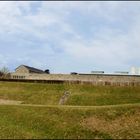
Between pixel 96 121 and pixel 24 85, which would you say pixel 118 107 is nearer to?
pixel 96 121

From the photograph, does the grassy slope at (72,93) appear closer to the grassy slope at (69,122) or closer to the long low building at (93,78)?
the long low building at (93,78)

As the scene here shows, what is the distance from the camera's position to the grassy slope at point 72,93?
179ft

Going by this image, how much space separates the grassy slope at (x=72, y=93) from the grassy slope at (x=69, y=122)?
17.6m

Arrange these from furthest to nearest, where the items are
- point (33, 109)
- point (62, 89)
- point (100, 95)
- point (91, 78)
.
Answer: point (91, 78)
point (62, 89)
point (100, 95)
point (33, 109)

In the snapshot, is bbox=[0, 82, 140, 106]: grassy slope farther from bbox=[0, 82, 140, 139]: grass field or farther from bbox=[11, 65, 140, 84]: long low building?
bbox=[0, 82, 140, 139]: grass field

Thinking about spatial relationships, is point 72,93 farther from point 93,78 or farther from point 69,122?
point 69,122

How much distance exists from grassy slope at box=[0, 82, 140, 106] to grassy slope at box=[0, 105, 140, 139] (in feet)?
57.7

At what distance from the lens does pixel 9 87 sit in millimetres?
65375

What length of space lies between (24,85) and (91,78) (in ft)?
55.9

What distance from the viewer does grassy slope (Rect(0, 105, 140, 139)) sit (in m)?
27.8

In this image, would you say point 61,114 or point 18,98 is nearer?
point 61,114

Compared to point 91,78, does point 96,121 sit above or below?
below

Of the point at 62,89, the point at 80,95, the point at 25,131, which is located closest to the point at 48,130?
the point at 25,131

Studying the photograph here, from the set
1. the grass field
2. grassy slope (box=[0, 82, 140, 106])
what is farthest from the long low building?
the grass field
